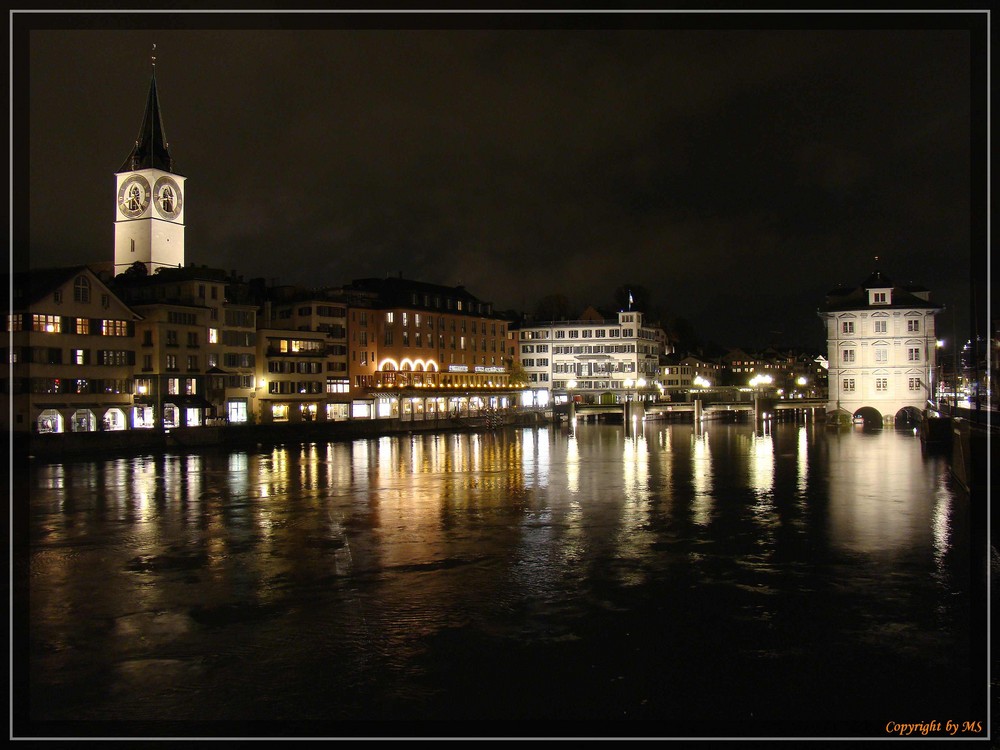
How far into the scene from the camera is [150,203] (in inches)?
3536

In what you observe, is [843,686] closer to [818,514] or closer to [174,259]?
[818,514]

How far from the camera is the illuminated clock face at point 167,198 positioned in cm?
9074

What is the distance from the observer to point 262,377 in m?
69.6

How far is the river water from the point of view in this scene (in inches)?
440

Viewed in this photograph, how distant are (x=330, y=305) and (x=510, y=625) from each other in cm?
6721

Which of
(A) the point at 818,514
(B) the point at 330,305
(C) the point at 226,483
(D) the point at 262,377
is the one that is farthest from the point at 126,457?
Result: (A) the point at 818,514

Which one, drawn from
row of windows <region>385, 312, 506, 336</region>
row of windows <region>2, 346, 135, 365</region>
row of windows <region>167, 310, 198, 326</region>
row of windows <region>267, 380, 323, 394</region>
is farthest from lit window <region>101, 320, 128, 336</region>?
A: row of windows <region>385, 312, 506, 336</region>

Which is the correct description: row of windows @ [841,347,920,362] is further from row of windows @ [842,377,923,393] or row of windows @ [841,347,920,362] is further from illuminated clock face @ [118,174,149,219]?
illuminated clock face @ [118,174,149,219]

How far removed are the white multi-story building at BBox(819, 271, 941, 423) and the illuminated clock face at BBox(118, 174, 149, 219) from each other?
7082 centimetres

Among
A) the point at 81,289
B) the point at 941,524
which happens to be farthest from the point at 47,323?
the point at 941,524

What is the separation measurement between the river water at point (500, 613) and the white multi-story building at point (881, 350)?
150 ft

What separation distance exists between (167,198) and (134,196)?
11.1ft

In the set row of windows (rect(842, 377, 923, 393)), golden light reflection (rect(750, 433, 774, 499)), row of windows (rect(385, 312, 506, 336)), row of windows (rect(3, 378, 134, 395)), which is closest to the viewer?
golden light reflection (rect(750, 433, 774, 499))

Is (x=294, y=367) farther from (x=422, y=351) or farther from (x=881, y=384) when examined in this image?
(x=881, y=384)
